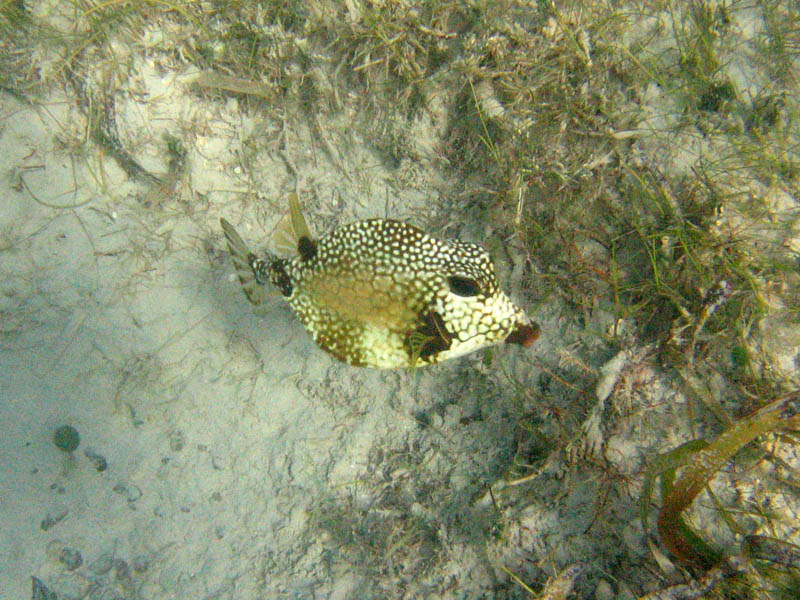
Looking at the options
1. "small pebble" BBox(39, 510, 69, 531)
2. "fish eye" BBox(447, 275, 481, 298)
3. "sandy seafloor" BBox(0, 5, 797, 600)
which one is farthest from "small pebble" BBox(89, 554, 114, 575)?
"fish eye" BBox(447, 275, 481, 298)

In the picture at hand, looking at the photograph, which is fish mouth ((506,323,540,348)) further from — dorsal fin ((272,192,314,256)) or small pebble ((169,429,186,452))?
small pebble ((169,429,186,452))

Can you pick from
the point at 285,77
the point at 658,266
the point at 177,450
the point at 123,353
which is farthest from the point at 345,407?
the point at 285,77

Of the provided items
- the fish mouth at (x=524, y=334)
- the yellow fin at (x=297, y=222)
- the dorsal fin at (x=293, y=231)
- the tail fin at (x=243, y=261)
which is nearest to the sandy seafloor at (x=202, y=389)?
the fish mouth at (x=524, y=334)

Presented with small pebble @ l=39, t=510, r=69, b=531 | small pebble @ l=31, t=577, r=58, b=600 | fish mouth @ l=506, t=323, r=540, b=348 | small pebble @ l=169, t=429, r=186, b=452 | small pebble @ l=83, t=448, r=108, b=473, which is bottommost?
small pebble @ l=31, t=577, r=58, b=600

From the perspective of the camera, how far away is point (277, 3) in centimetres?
401

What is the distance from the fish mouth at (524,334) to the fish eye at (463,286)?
380 mm

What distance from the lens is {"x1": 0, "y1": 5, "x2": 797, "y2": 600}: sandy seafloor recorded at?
3.90 metres

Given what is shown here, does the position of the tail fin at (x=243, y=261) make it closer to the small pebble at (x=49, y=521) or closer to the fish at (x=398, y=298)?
the fish at (x=398, y=298)

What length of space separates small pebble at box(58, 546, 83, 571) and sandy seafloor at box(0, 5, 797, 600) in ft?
0.05

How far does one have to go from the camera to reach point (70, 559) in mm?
4180

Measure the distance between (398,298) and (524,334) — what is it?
2.94 feet

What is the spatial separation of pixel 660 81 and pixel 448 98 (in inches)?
68.0

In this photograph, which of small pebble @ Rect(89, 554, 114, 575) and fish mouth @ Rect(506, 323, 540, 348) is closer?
fish mouth @ Rect(506, 323, 540, 348)

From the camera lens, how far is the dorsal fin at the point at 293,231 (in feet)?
10.4
